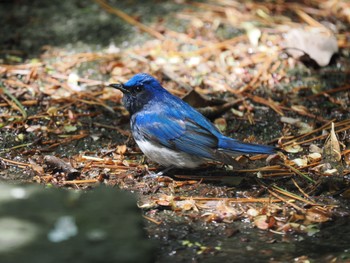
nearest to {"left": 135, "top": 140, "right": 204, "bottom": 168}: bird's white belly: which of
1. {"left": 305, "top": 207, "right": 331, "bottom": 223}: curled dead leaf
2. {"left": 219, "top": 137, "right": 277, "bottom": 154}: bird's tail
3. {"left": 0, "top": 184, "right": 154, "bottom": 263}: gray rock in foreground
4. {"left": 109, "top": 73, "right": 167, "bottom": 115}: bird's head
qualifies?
{"left": 219, "top": 137, "right": 277, "bottom": 154}: bird's tail

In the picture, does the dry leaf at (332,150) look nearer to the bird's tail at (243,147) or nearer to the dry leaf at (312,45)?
the bird's tail at (243,147)

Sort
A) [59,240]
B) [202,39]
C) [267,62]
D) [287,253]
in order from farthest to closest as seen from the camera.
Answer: [202,39] → [267,62] → [287,253] → [59,240]

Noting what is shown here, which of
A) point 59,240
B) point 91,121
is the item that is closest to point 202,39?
point 91,121

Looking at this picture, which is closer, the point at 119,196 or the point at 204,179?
the point at 119,196

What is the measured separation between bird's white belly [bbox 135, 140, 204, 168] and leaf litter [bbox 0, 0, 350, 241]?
115 mm

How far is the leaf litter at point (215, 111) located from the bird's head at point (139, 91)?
0.41 m

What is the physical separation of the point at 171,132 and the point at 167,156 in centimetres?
19

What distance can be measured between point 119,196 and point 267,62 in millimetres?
3361

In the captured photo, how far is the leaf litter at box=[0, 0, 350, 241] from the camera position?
15.0ft

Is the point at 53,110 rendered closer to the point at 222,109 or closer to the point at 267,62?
the point at 222,109

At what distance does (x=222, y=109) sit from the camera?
230 inches

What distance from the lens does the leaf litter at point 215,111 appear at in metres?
4.56

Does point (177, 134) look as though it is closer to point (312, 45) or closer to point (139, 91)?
point (139, 91)

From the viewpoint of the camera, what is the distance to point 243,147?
470cm
